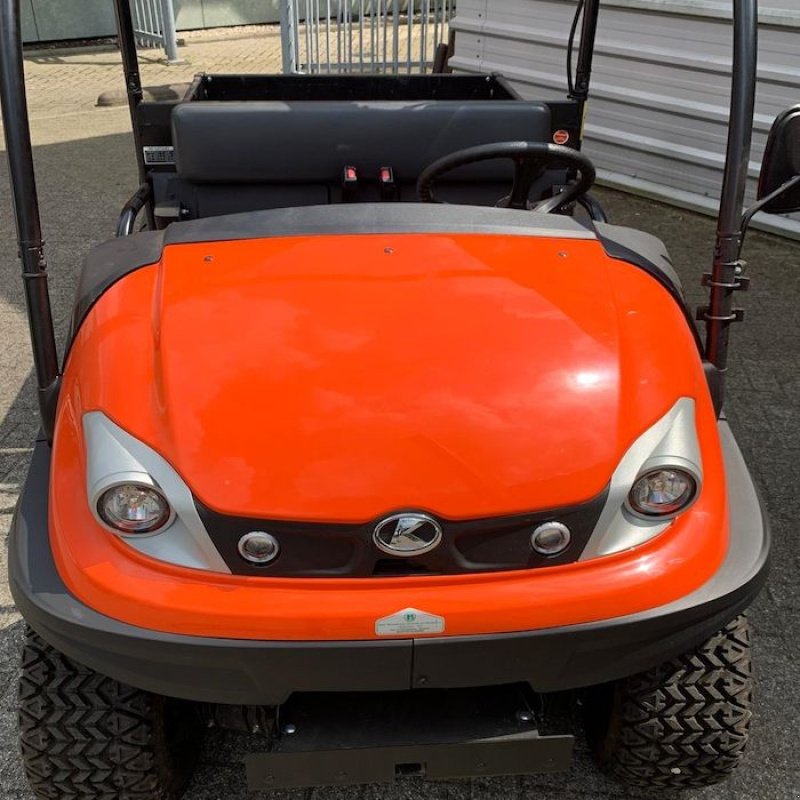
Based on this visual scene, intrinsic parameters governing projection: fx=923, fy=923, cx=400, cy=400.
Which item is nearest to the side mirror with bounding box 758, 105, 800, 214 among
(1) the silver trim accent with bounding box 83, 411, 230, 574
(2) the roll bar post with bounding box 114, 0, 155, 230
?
(1) the silver trim accent with bounding box 83, 411, 230, 574

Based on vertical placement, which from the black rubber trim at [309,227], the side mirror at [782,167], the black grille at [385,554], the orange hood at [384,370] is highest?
the side mirror at [782,167]

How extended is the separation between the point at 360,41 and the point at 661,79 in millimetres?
3095

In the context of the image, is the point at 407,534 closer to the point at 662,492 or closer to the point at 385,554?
the point at 385,554

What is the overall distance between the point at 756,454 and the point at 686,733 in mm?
1581

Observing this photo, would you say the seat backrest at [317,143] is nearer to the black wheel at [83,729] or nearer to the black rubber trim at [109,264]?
the black rubber trim at [109,264]

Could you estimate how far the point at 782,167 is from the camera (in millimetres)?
1673

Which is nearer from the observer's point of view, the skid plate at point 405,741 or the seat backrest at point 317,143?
the skid plate at point 405,741

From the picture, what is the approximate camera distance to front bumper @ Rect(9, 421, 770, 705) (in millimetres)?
1391

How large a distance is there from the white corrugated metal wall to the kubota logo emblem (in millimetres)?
4201

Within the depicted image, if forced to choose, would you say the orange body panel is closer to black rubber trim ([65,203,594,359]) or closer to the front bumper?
the front bumper

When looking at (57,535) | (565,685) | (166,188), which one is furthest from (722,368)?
(166,188)

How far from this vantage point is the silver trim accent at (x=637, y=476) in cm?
146

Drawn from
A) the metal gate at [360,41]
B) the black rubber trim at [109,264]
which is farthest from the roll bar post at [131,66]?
the metal gate at [360,41]

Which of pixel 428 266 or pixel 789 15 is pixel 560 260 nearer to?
pixel 428 266
